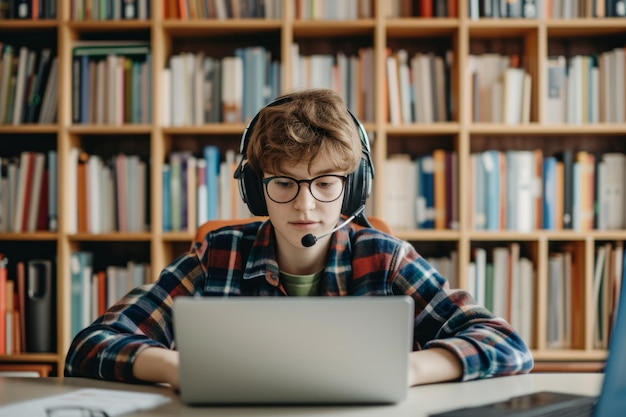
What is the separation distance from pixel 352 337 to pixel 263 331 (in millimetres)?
102

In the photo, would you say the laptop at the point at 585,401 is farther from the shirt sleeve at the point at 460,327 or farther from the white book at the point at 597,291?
the white book at the point at 597,291

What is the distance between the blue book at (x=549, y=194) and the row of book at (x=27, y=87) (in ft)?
6.09

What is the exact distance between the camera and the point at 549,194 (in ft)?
8.41

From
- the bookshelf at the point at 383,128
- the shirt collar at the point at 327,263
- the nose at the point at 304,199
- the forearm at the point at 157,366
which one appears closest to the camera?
the forearm at the point at 157,366

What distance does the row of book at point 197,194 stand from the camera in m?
2.59

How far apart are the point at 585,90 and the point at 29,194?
2109 millimetres

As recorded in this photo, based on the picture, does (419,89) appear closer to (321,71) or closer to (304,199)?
(321,71)

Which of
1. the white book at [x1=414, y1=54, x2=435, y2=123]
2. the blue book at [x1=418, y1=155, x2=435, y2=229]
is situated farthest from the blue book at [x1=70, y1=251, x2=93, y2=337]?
the white book at [x1=414, y1=54, x2=435, y2=123]

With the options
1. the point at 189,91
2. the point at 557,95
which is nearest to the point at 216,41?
the point at 189,91

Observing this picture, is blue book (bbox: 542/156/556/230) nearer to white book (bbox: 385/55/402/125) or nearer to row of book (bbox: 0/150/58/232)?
white book (bbox: 385/55/402/125)

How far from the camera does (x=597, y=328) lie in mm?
2564

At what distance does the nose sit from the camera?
1238 millimetres

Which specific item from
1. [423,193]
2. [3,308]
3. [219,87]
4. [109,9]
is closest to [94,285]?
[3,308]

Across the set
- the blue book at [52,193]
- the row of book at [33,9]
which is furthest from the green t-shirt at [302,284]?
the row of book at [33,9]
